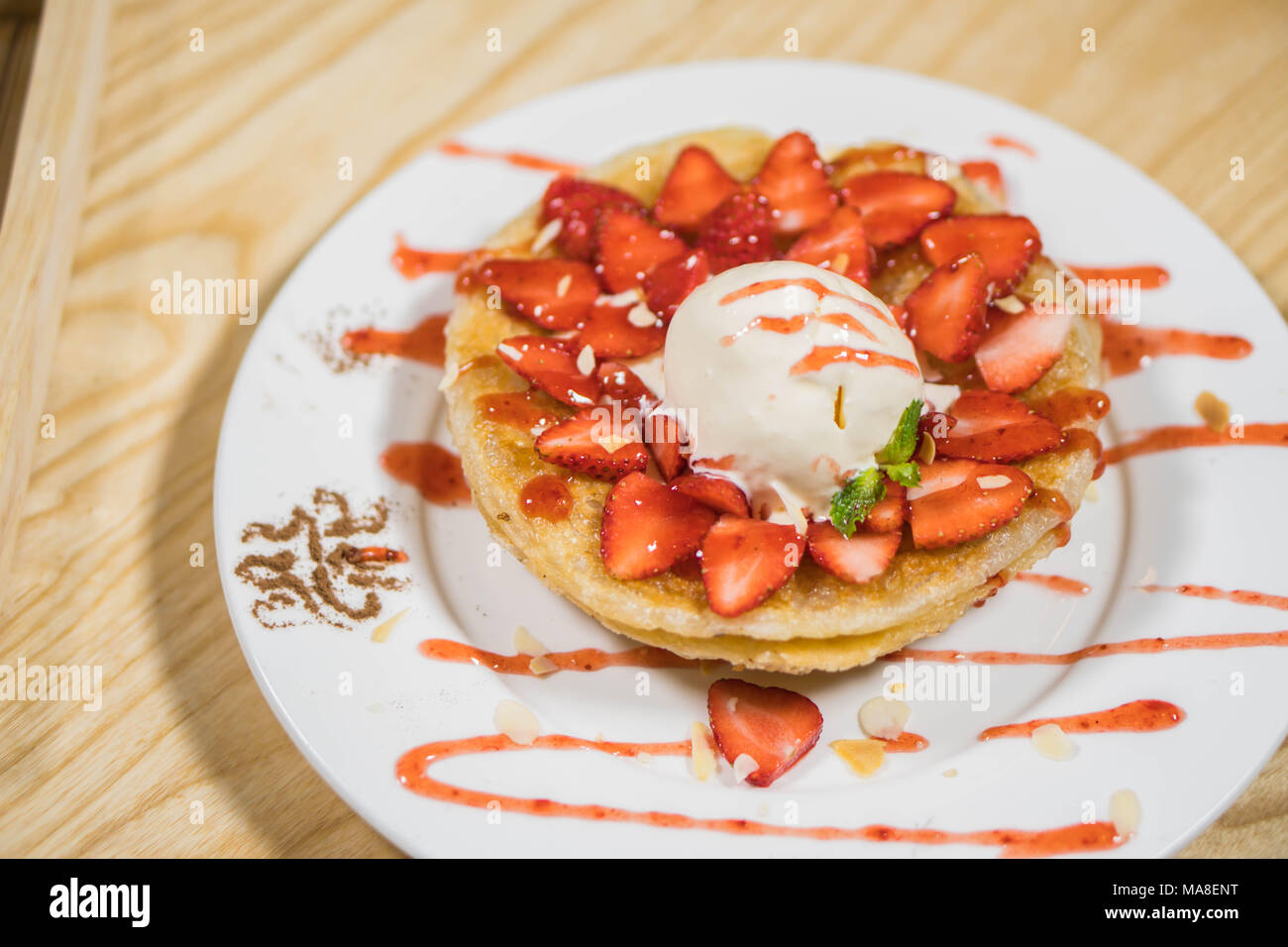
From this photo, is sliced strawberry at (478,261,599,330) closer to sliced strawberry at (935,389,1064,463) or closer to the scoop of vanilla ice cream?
the scoop of vanilla ice cream

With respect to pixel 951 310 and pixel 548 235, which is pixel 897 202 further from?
pixel 548 235

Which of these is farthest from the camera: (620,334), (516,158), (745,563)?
(516,158)

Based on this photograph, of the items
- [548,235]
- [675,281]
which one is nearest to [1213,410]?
[675,281]

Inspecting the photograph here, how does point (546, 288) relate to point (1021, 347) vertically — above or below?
above

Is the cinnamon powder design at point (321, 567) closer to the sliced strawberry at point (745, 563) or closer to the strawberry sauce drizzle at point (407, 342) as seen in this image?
the strawberry sauce drizzle at point (407, 342)

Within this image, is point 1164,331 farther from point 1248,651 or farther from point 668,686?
point 668,686

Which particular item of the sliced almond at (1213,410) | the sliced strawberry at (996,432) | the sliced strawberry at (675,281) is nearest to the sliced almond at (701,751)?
the sliced strawberry at (996,432)
